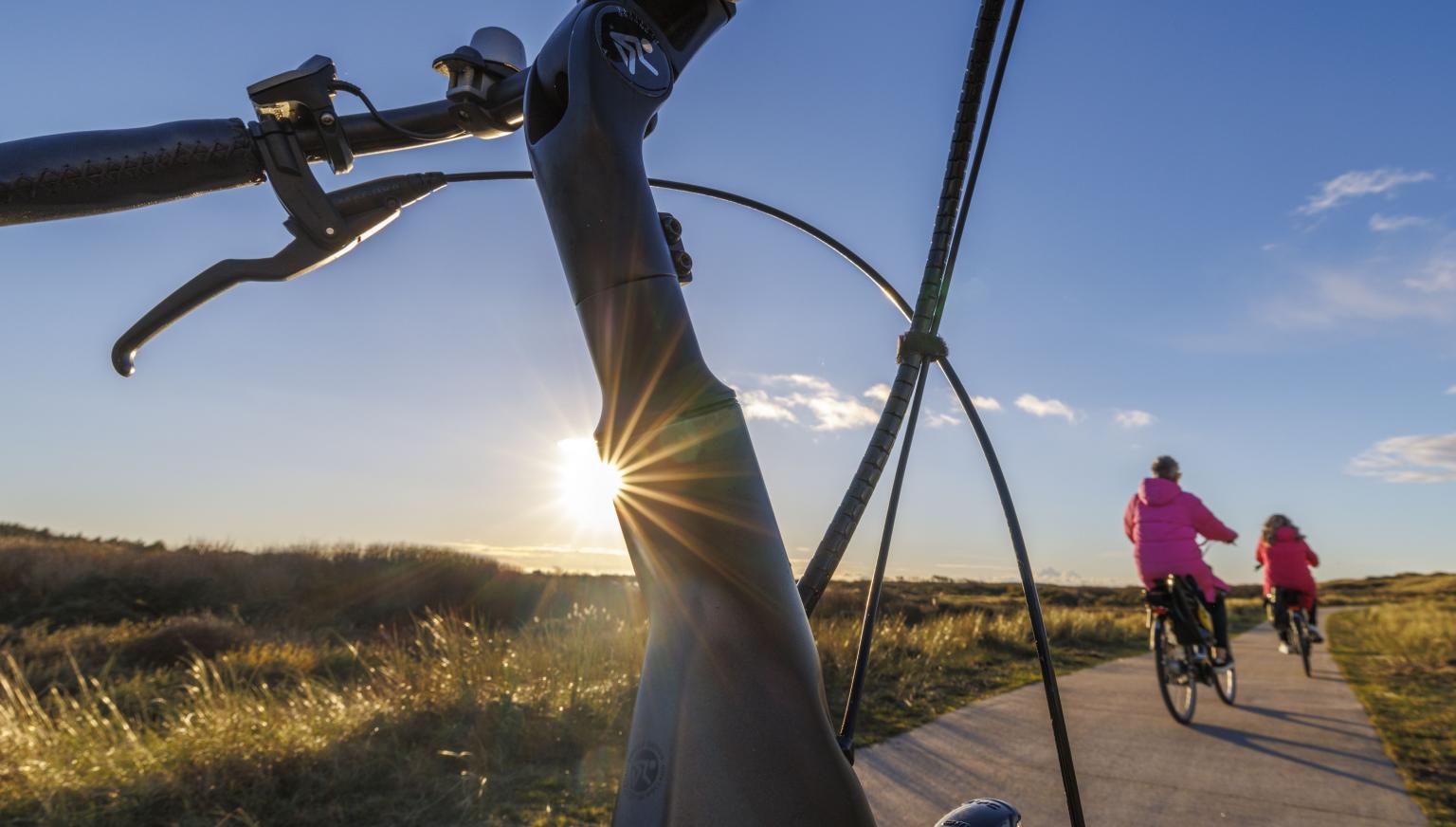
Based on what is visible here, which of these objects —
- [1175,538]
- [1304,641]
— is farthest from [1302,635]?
[1175,538]

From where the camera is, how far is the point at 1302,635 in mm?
9516

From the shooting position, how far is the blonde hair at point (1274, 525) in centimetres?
1056

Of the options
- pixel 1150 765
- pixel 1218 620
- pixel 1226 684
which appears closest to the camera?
pixel 1150 765

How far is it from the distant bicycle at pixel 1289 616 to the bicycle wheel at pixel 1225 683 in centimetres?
369

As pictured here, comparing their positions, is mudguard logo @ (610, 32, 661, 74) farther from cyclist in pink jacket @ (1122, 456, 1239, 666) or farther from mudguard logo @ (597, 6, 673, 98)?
cyclist in pink jacket @ (1122, 456, 1239, 666)

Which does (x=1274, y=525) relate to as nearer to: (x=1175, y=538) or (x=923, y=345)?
(x=1175, y=538)

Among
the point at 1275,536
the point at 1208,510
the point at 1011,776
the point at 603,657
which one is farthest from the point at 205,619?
the point at 1275,536

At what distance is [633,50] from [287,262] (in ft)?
1.97

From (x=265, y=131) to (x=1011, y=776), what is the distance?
4139mm

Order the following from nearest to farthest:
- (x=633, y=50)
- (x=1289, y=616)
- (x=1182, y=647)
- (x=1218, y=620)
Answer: (x=633, y=50)
(x=1182, y=647)
(x=1218, y=620)
(x=1289, y=616)

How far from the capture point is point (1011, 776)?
12.9 feet

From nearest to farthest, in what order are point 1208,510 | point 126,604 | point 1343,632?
point 1208,510, point 126,604, point 1343,632

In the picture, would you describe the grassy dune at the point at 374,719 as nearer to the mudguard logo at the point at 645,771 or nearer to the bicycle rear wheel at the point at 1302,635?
the bicycle rear wheel at the point at 1302,635

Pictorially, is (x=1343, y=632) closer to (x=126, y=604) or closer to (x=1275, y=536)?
(x=1275, y=536)
